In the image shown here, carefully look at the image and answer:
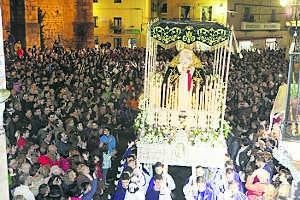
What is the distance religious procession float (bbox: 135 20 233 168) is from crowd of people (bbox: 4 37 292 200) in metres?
0.39

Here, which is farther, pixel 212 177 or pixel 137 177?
pixel 212 177

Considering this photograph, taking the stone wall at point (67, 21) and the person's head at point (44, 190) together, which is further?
the stone wall at point (67, 21)

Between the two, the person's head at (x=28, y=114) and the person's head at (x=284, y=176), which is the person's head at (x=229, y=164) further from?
the person's head at (x=28, y=114)

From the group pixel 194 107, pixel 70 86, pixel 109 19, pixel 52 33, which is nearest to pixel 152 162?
pixel 194 107

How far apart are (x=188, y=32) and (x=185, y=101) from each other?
134 cm

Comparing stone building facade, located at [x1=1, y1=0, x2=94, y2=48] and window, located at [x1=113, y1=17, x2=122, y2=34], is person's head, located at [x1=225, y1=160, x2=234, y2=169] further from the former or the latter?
window, located at [x1=113, y1=17, x2=122, y2=34]

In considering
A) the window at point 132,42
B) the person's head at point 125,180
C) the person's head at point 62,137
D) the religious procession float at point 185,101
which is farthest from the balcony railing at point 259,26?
the person's head at point 125,180

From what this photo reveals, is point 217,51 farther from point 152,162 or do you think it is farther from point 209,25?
point 152,162

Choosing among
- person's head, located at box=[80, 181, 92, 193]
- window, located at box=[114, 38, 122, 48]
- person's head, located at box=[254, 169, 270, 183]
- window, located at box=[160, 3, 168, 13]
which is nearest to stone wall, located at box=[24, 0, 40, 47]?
window, located at box=[114, 38, 122, 48]

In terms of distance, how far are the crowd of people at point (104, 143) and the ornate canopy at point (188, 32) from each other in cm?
196

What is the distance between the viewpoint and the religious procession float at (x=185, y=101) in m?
10.3

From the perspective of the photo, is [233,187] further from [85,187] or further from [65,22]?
[65,22]

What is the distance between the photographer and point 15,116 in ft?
37.7

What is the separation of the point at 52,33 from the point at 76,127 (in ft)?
62.4
